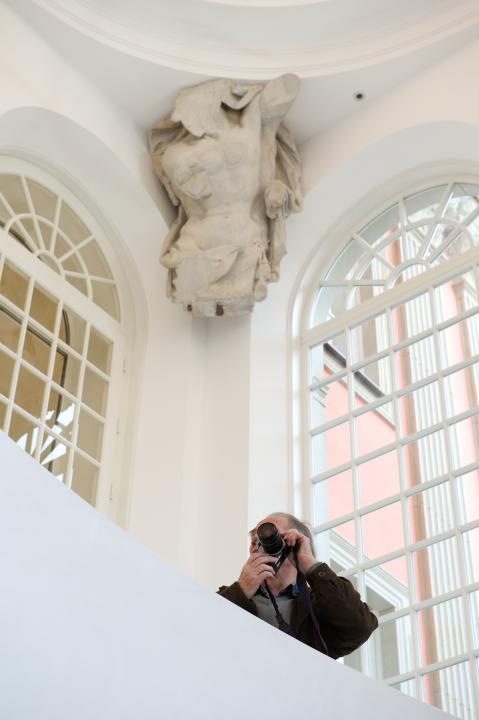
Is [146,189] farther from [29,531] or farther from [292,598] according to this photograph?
[29,531]

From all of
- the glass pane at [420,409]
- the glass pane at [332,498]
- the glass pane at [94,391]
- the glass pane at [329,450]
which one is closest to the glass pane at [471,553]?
the glass pane at [420,409]

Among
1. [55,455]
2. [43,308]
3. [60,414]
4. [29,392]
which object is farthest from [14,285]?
[55,455]

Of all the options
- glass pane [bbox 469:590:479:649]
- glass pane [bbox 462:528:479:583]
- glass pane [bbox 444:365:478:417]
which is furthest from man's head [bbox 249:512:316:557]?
glass pane [bbox 444:365:478:417]

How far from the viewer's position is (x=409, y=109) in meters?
7.74

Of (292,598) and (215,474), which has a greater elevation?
(215,474)

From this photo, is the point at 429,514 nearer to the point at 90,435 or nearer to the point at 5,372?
the point at 90,435

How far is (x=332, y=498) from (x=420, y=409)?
79 cm

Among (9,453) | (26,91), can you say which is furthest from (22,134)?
(9,453)

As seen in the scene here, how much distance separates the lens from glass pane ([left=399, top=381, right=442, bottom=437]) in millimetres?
7367

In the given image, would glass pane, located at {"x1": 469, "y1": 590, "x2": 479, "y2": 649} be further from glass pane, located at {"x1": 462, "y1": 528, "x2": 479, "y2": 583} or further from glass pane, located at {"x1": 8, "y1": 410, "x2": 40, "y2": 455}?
glass pane, located at {"x1": 8, "y1": 410, "x2": 40, "y2": 455}

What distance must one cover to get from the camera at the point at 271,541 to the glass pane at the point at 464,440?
2.36 meters

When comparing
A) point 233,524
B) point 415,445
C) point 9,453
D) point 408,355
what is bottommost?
point 9,453

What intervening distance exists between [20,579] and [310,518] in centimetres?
404

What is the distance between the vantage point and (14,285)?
722 cm
